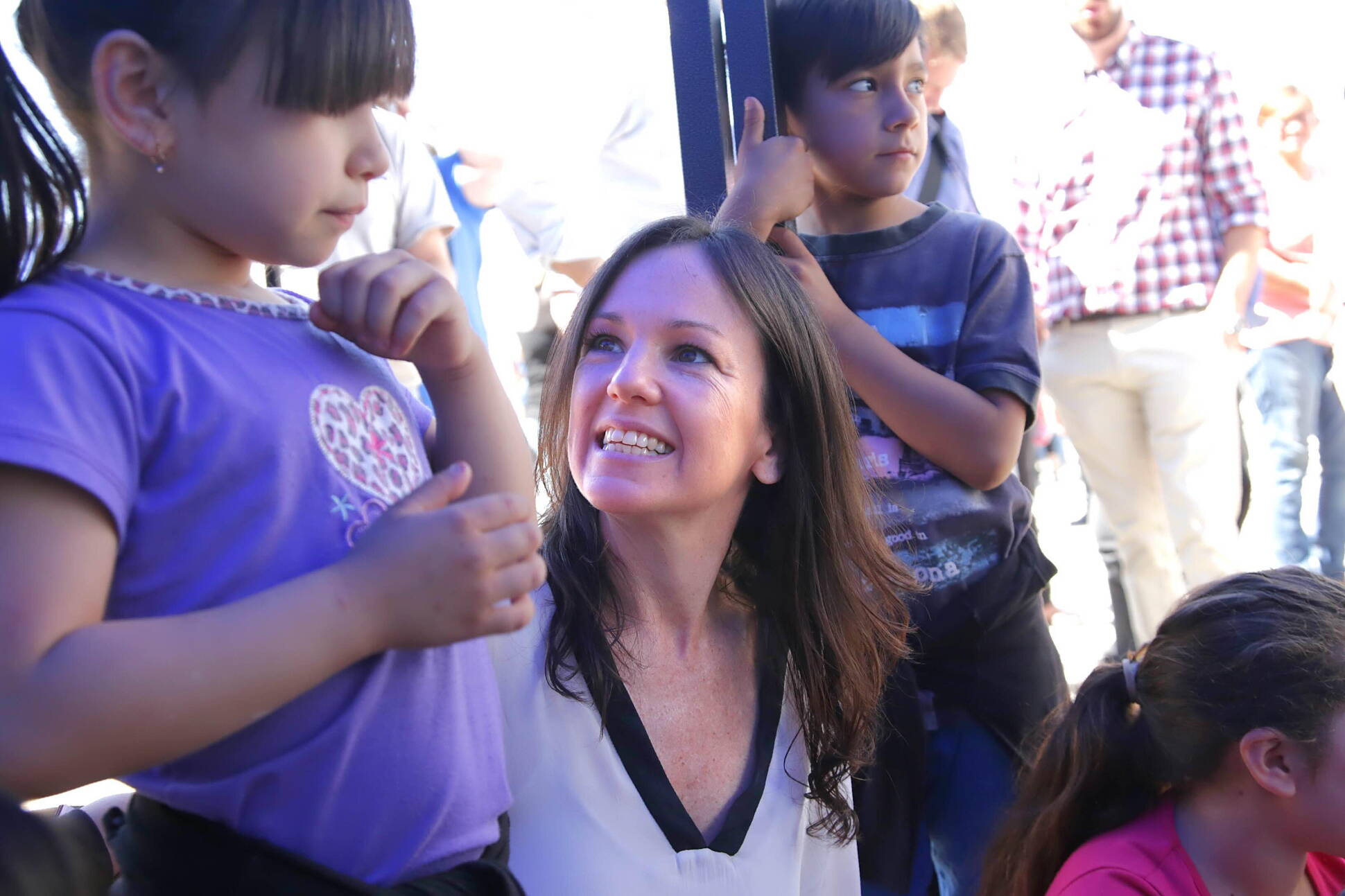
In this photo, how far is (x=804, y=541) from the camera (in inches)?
72.3

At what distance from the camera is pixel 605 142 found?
3676mm

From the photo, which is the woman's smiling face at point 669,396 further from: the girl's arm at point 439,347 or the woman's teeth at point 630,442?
the girl's arm at point 439,347

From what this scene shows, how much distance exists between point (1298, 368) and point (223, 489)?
4.64m

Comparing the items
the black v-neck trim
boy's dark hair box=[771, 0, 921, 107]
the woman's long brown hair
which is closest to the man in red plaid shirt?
boy's dark hair box=[771, 0, 921, 107]

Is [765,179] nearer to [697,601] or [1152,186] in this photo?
[697,601]

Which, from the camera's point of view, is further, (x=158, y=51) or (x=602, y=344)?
(x=602, y=344)

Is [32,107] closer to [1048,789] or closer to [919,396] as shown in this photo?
[919,396]

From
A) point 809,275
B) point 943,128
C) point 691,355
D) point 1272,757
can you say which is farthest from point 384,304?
point 943,128

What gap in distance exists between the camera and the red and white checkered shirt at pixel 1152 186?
12.8 ft

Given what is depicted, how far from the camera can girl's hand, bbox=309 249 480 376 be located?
1136 millimetres

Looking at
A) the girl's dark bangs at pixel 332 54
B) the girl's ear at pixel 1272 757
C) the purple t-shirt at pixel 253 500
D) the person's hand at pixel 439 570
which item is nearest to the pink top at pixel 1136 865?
the girl's ear at pixel 1272 757

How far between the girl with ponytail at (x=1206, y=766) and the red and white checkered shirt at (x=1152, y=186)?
2167mm

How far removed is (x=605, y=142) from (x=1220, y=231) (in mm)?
2008

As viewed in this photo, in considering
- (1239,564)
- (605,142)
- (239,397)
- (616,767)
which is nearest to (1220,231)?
(1239,564)
